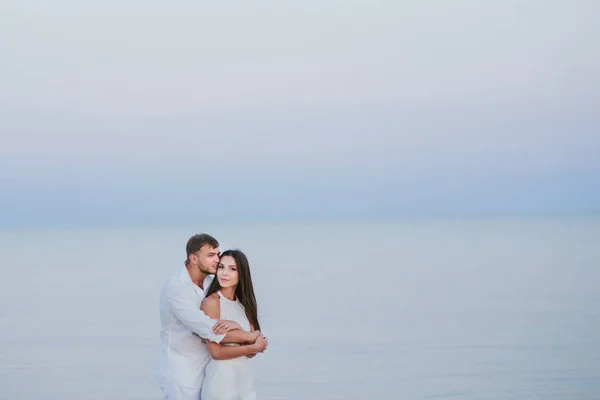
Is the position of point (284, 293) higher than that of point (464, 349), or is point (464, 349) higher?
point (284, 293)

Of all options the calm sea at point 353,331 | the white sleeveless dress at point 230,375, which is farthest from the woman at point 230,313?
the calm sea at point 353,331

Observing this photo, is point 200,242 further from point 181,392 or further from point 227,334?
point 181,392

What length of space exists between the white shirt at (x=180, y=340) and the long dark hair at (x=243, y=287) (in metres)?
0.10

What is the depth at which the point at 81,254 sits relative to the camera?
3297cm

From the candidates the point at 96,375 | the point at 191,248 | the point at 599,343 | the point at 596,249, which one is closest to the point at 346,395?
the point at 96,375

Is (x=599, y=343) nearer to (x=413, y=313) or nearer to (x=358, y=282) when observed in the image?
(x=413, y=313)


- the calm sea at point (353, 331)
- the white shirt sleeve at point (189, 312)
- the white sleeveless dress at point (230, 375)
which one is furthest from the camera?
the calm sea at point (353, 331)

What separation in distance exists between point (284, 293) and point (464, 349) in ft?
21.5

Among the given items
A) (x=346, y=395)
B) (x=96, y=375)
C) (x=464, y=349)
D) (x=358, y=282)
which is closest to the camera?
(x=346, y=395)

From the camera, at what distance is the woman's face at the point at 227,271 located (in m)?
4.64

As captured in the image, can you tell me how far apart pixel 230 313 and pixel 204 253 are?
315mm

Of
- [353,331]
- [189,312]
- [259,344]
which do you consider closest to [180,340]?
[189,312]

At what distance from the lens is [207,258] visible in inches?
185

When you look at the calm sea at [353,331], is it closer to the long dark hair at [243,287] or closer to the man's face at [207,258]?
the long dark hair at [243,287]
